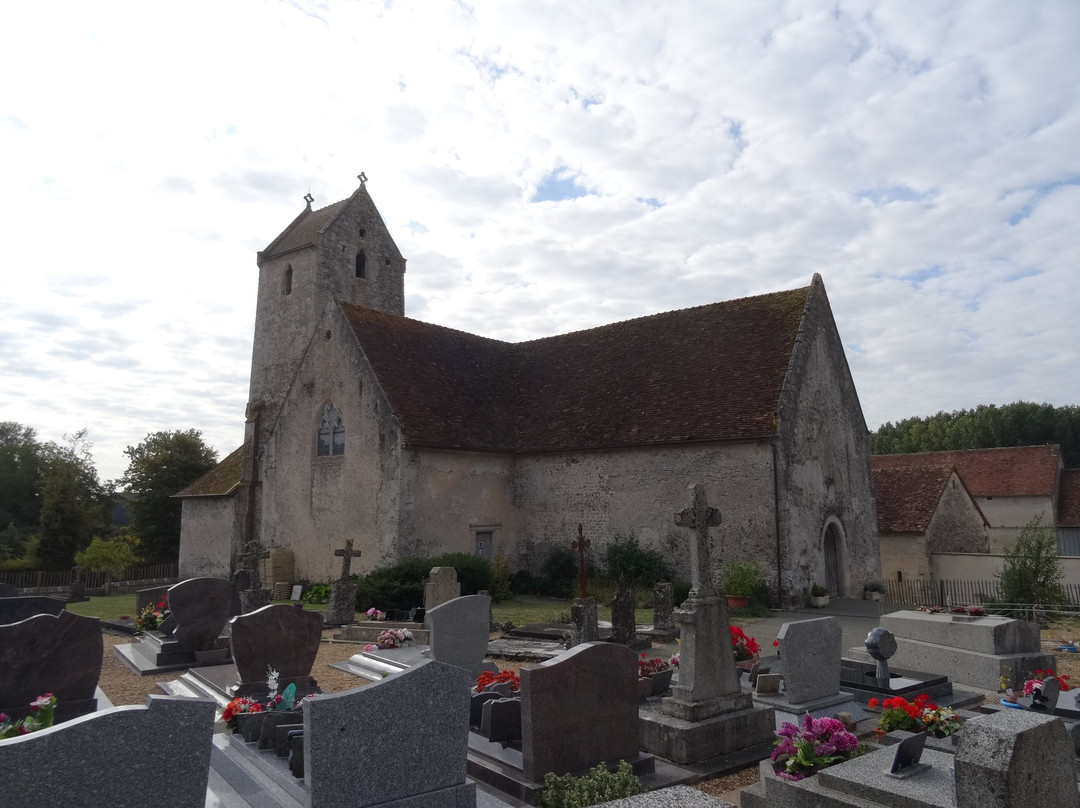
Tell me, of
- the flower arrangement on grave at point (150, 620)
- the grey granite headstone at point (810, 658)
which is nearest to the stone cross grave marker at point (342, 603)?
the flower arrangement on grave at point (150, 620)

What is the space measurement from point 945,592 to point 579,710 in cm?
2070

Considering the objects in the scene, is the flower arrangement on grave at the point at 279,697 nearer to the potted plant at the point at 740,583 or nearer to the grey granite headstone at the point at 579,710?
the grey granite headstone at the point at 579,710

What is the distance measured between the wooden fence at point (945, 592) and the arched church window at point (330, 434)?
18241 millimetres

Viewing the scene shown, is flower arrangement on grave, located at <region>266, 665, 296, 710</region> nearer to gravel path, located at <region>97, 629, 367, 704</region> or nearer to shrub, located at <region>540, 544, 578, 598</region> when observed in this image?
gravel path, located at <region>97, 629, 367, 704</region>

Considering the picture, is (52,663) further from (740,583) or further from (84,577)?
(84,577)

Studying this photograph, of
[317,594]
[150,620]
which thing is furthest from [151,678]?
[317,594]

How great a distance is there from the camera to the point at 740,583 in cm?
1770

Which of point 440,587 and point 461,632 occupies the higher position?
point 440,587

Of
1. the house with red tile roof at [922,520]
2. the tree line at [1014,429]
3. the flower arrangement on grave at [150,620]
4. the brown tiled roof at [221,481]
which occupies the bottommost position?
the flower arrangement on grave at [150,620]

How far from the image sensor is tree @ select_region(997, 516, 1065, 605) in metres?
16.7

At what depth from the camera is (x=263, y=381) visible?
30.0 metres

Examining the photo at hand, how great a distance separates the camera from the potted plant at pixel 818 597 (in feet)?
61.1

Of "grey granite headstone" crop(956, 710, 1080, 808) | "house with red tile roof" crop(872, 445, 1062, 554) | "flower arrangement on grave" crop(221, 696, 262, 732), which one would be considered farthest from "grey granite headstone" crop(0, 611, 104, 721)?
"house with red tile roof" crop(872, 445, 1062, 554)

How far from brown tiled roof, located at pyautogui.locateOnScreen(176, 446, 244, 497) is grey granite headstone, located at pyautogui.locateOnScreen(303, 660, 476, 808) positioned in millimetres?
24934
